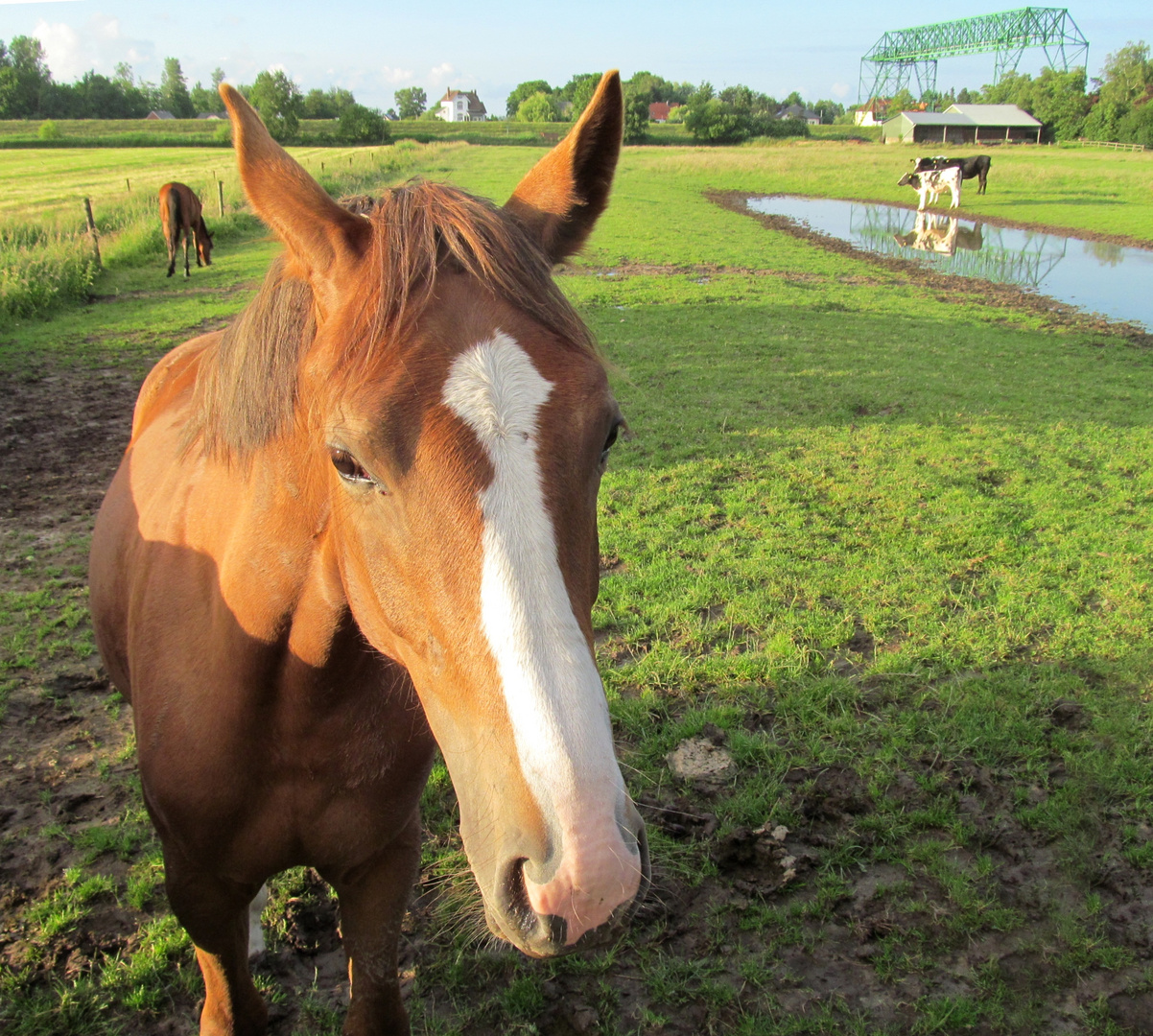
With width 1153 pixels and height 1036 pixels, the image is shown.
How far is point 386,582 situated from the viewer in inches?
57.3

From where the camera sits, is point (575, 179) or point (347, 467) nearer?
point (347, 467)

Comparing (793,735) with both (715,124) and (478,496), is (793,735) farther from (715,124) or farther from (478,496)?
(715,124)

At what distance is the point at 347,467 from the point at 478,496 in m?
0.32

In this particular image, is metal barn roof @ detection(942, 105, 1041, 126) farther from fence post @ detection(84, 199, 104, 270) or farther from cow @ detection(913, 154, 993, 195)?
fence post @ detection(84, 199, 104, 270)

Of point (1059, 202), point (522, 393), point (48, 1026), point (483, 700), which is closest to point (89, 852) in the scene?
point (48, 1026)

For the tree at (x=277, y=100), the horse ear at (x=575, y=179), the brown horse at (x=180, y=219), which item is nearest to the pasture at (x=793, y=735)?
the horse ear at (x=575, y=179)

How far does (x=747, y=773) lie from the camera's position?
3.61 meters

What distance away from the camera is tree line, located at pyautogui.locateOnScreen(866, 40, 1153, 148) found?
55.3 meters

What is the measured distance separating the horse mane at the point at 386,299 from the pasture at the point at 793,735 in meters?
0.40

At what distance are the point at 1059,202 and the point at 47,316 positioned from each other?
103 feet

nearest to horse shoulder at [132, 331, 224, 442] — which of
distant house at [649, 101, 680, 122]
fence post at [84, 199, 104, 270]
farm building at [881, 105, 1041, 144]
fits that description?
fence post at [84, 199, 104, 270]

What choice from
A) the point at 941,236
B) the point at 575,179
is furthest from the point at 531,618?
the point at 941,236

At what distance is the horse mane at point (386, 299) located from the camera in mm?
1448

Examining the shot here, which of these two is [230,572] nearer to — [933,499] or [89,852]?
[89,852]
